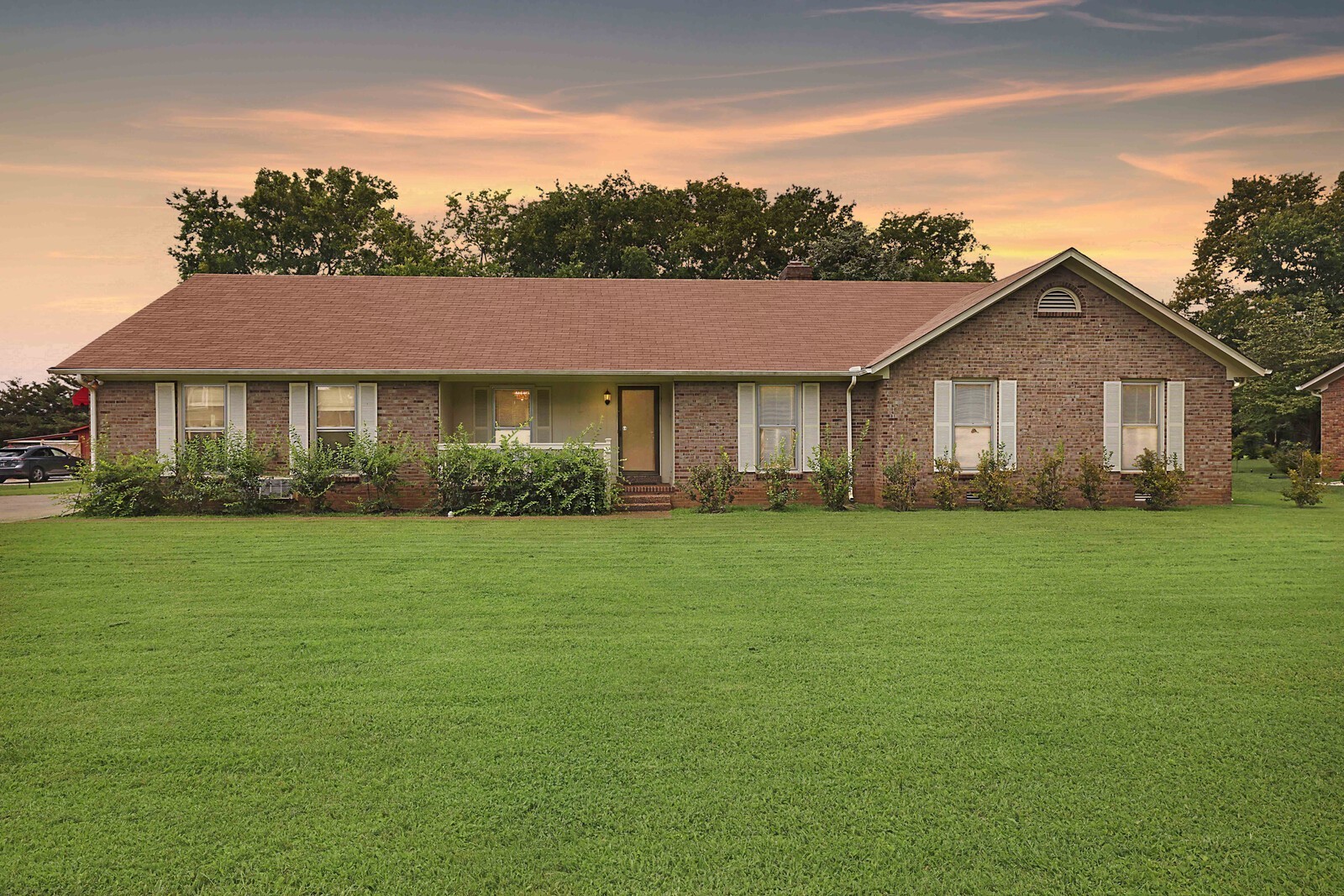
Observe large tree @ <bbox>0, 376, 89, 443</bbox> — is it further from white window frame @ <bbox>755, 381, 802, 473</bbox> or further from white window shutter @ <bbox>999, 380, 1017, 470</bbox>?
white window shutter @ <bbox>999, 380, 1017, 470</bbox>

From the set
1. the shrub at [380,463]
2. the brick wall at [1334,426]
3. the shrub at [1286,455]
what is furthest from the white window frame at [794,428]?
the brick wall at [1334,426]

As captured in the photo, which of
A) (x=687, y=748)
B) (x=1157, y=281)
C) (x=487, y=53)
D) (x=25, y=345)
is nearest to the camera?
(x=687, y=748)

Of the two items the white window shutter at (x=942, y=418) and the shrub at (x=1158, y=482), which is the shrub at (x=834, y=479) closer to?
the white window shutter at (x=942, y=418)

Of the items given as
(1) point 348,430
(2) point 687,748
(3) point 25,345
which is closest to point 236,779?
(2) point 687,748

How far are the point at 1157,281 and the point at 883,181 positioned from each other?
28338mm

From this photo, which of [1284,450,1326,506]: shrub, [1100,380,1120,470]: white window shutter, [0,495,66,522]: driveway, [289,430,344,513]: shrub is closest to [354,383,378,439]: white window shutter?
[289,430,344,513]: shrub

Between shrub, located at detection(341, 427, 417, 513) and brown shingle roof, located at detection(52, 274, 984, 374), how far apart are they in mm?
Result: 1571

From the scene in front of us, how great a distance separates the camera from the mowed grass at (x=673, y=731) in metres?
3.35

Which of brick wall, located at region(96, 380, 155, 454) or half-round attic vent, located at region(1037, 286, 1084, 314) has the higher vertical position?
half-round attic vent, located at region(1037, 286, 1084, 314)

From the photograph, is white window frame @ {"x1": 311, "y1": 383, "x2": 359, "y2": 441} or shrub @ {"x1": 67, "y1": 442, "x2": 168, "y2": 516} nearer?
shrub @ {"x1": 67, "y1": 442, "x2": 168, "y2": 516}

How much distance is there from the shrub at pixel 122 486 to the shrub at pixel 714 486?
1083cm

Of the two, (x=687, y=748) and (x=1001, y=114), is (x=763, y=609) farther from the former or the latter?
(x=1001, y=114)

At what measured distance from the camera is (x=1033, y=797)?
12.7ft

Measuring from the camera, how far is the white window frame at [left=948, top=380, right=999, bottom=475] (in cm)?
1788
